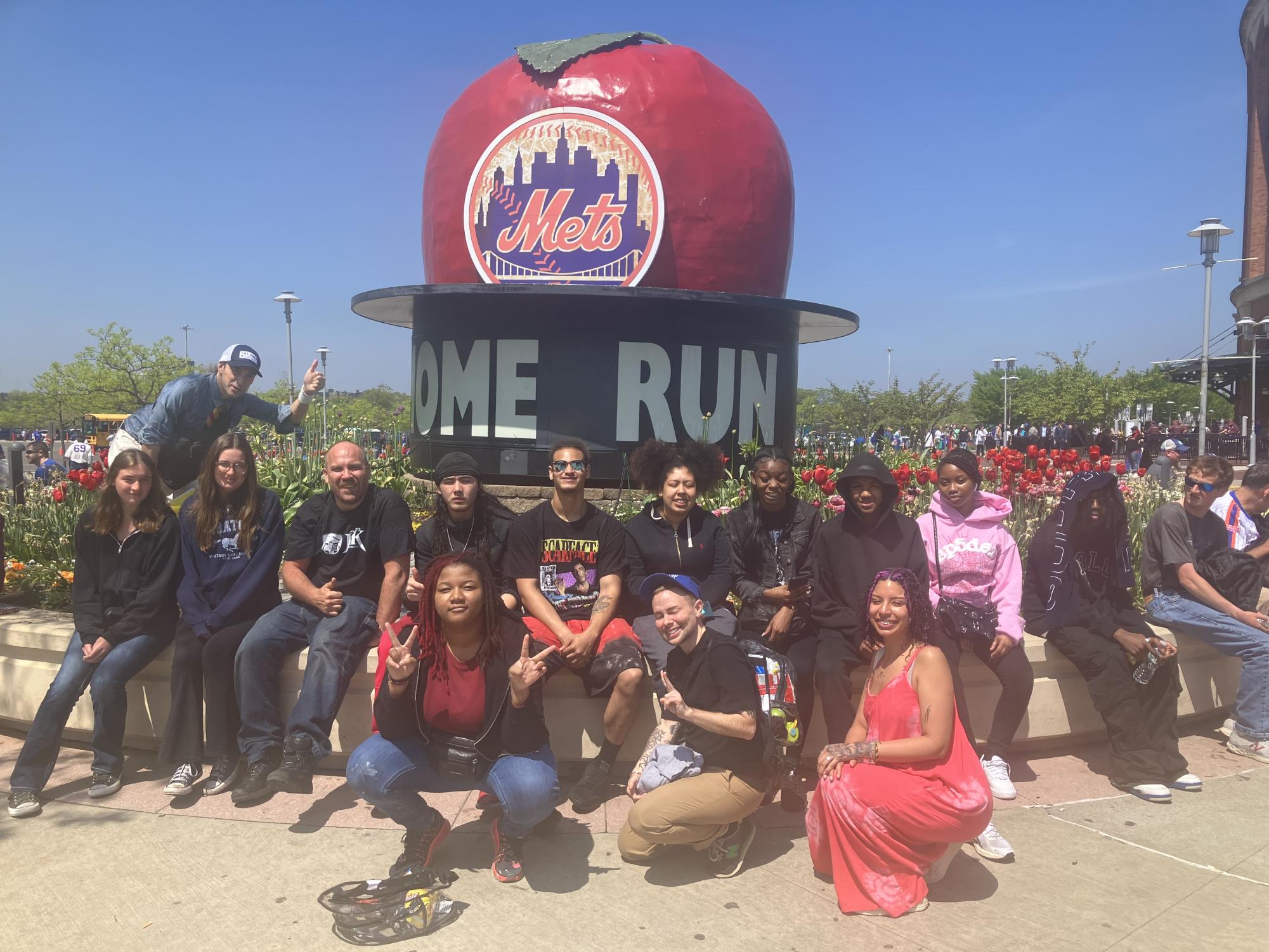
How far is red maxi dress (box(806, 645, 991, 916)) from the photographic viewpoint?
3.18 m

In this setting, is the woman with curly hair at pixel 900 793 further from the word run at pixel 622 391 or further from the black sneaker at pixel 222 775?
the word run at pixel 622 391

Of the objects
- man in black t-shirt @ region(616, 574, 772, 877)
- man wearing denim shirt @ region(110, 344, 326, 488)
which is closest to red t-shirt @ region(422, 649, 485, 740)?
man in black t-shirt @ region(616, 574, 772, 877)

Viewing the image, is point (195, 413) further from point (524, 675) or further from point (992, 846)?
point (992, 846)

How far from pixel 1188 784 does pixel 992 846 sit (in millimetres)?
1485

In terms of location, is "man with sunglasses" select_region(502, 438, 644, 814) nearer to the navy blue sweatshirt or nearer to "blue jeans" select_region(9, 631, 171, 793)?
the navy blue sweatshirt

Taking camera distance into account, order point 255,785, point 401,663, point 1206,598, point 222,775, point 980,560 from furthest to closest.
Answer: point 1206,598 < point 980,560 < point 222,775 < point 255,785 < point 401,663

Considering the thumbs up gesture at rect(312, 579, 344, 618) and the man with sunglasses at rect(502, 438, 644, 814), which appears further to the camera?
the thumbs up gesture at rect(312, 579, 344, 618)

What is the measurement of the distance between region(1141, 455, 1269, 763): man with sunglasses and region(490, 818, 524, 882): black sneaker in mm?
3973

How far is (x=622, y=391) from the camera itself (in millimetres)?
8680

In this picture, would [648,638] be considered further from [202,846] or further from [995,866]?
[202,846]

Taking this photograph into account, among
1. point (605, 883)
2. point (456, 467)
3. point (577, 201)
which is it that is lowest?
point (605, 883)

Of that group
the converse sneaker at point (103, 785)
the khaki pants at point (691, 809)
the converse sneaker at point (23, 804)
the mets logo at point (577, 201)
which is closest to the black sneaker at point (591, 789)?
the khaki pants at point (691, 809)

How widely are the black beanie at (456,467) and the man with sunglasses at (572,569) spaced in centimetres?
36

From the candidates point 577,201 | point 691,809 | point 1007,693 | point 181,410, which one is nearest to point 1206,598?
point 1007,693
